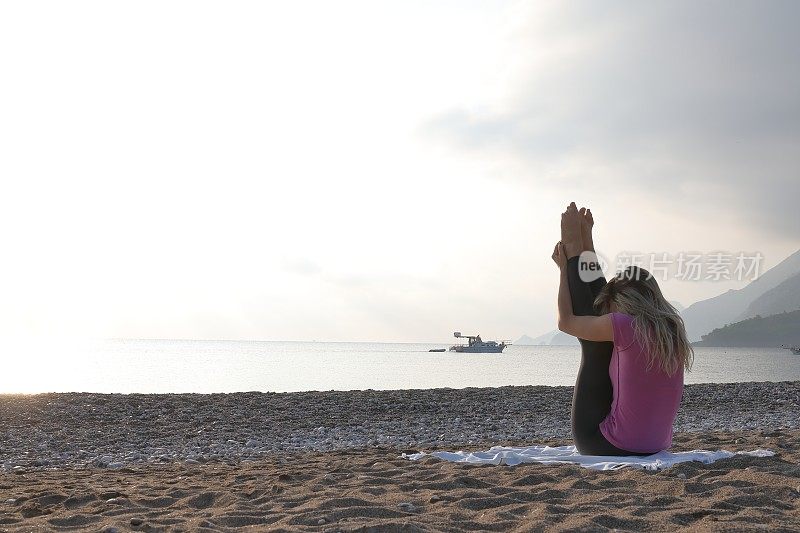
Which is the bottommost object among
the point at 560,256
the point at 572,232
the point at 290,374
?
the point at 290,374

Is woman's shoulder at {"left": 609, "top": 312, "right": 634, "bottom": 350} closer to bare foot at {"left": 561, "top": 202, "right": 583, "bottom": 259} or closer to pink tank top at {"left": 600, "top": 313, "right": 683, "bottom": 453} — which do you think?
pink tank top at {"left": 600, "top": 313, "right": 683, "bottom": 453}

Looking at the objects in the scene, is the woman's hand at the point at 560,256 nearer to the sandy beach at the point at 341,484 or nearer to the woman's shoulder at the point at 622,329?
the woman's shoulder at the point at 622,329

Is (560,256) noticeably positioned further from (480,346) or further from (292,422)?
(480,346)

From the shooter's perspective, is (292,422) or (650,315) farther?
(292,422)

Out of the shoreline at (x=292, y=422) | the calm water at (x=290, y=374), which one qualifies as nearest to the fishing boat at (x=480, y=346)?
the calm water at (x=290, y=374)

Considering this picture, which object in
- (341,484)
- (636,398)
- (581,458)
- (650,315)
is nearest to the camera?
(341,484)

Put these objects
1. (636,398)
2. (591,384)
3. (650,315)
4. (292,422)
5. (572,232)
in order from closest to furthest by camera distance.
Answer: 1. (650,315)
2. (636,398)
3. (591,384)
4. (572,232)
5. (292,422)

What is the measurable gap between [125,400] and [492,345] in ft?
351

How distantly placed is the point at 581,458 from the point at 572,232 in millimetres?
1891

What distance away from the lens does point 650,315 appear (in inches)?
221

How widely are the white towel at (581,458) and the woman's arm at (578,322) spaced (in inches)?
38.4

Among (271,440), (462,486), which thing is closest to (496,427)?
(271,440)

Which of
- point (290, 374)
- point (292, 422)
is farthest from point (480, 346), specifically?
point (292, 422)

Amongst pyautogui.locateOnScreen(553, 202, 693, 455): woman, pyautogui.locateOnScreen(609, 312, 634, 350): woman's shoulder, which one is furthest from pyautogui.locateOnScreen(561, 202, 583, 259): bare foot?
pyautogui.locateOnScreen(609, 312, 634, 350): woman's shoulder
